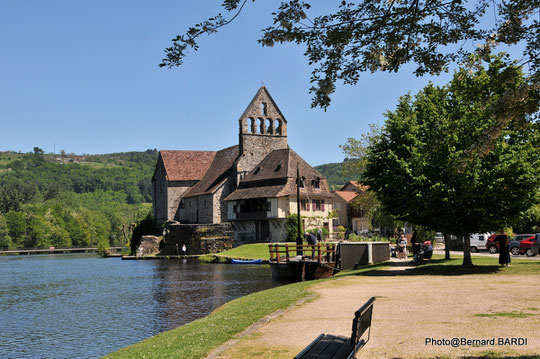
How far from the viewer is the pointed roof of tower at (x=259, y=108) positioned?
73.7 meters

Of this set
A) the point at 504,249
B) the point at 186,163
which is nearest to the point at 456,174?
the point at 504,249

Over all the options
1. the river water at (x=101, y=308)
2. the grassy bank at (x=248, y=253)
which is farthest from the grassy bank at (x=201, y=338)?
the grassy bank at (x=248, y=253)

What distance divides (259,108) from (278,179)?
13871mm

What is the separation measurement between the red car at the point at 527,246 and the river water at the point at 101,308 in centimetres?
1859

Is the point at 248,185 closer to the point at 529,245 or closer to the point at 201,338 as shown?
the point at 529,245

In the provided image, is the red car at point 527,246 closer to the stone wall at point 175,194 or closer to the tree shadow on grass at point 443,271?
the tree shadow on grass at point 443,271

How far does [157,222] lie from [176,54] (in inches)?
3147

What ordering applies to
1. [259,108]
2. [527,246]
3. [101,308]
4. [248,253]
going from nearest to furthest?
[101,308] < [527,246] < [248,253] < [259,108]

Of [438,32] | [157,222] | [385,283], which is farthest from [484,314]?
[157,222]

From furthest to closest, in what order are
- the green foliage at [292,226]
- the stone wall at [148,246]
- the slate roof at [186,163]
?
the slate roof at [186,163] < the stone wall at [148,246] < the green foliage at [292,226]

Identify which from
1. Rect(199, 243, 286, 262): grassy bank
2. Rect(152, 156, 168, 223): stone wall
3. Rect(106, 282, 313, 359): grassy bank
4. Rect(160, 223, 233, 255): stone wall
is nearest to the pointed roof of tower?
Rect(160, 223, 233, 255): stone wall

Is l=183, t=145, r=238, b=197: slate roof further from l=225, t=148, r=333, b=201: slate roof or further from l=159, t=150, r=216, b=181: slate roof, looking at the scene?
l=225, t=148, r=333, b=201: slate roof

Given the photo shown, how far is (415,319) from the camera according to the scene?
478 inches

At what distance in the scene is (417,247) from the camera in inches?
1332
